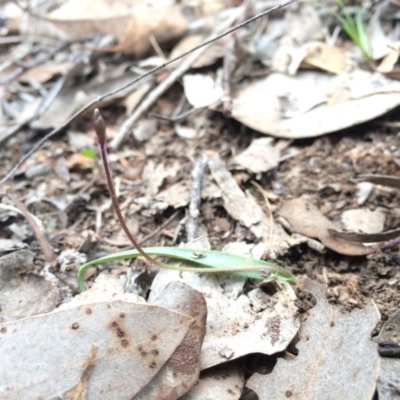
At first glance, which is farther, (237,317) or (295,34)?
(295,34)

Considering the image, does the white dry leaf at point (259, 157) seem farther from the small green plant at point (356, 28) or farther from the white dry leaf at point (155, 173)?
the small green plant at point (356, 28)

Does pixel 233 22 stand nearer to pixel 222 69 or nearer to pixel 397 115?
pixel 222 69

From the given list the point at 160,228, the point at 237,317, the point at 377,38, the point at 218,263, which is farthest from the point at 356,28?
the point at 237,317

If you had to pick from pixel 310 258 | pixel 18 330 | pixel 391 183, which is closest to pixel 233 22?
pixel 391 183

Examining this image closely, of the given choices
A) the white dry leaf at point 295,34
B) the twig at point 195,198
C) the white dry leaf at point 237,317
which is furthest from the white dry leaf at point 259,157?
the white dry leaf at point 237,317

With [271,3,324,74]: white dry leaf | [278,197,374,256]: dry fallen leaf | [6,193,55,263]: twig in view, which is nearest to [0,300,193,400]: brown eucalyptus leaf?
[6,193,55,263]: twig

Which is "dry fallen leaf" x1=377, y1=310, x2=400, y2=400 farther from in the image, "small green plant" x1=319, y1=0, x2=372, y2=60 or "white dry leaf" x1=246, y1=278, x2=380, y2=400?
"small green plant" x1=319, y1=0, x2=372, y2=60

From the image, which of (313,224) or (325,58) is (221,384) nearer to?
(313,224)
